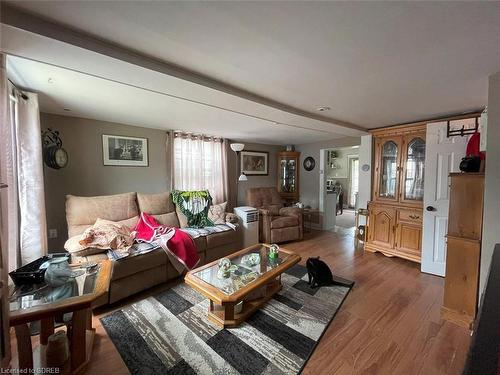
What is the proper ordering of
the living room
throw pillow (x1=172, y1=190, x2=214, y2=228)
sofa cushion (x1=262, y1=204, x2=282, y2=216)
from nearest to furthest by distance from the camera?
1. the living room
2. throw pillow (x1=172, y1=190, x2=214, y2=228)
3. sofa cushion (x1=262, y1=204, x2=282, y2=216)

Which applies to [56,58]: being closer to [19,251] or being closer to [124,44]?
[124,44]

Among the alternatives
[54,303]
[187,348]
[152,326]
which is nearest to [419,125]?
[187,348]

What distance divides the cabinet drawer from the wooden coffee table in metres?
2.01

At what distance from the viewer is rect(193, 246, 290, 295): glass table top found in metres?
1.90

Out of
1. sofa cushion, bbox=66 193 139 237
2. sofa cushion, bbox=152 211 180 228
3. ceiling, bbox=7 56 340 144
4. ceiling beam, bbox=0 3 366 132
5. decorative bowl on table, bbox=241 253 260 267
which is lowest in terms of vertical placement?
decorative bowl on table, bbox=241 253 260 267

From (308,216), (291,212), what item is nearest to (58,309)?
(291,212)

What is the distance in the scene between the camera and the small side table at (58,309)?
1265 mm

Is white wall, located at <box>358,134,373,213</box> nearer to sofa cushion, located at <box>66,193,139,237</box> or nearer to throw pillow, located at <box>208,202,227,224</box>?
throw pillow, located at <box>208,202,227,224</box>

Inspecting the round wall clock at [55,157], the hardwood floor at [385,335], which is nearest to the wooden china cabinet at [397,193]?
the hardwood floor at [385,335]

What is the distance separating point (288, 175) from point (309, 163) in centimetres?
60

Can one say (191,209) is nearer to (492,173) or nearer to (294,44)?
(294,44)

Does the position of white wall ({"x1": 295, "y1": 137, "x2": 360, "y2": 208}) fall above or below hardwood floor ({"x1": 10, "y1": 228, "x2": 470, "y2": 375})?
above

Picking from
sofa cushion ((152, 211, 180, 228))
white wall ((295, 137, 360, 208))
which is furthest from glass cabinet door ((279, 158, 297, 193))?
sofa cushion ((152, 211, 180, 228))

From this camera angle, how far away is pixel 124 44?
4.34 ft
